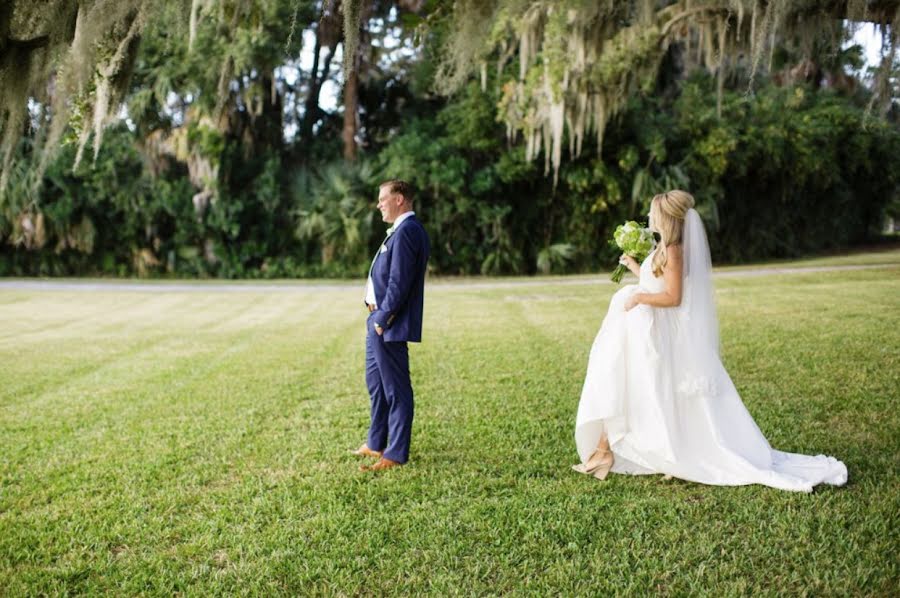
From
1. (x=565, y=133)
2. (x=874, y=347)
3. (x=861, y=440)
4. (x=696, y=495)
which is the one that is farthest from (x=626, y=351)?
(x=565, y=133)

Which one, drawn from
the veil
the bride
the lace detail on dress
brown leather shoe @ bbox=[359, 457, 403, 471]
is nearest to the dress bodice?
the bride

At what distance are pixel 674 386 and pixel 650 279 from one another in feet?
2.19

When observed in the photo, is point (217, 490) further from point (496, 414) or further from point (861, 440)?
point (861, 440)

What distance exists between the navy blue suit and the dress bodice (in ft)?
4.49

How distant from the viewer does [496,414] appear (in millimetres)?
6090

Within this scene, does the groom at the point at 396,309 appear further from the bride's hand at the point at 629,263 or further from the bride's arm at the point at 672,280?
the bride's arm at the point at 672,280

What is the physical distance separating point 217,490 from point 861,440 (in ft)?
14.0

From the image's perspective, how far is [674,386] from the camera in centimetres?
445

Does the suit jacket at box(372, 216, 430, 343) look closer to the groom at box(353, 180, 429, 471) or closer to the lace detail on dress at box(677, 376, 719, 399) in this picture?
the groom at box(353, 180, 429, 471)

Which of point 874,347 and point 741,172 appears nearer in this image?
point 874,347

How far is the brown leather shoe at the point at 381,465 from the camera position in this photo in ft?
15.4

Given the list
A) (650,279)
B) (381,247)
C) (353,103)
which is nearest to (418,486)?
(381,247)

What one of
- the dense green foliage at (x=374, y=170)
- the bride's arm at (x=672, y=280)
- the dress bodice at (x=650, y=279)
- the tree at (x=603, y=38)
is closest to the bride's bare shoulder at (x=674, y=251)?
the bride's arm at (x=672, y=280)

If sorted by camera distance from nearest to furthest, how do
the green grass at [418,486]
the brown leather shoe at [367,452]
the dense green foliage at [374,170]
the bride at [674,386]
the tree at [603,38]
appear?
the green grass at [418,486], the bride at [674,386], the brown leather shoe at [367,452], the tree at [603,38], the dense green foliage at [374,170]
